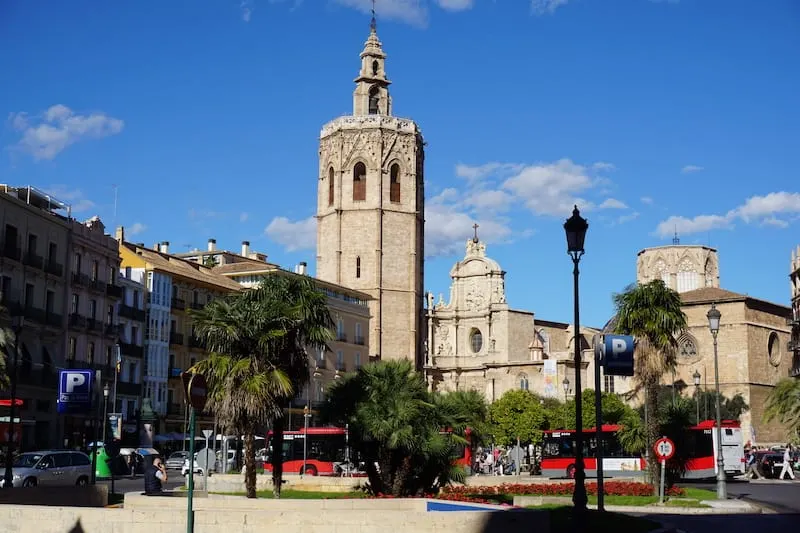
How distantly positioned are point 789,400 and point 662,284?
19.0 metres

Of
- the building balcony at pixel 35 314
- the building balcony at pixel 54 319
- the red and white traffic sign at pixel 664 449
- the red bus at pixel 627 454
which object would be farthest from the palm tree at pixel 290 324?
the building balcony at pixel 54 319

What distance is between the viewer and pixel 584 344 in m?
102

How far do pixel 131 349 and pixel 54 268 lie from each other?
9.94 meters

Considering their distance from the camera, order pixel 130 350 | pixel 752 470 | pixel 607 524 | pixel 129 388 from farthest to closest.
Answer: pixel 130 350, pixel 129 388, pixel 752 470, pixel 607 524

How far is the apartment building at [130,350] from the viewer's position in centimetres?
6134

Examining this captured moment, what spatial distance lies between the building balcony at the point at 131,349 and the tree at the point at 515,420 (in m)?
22.4

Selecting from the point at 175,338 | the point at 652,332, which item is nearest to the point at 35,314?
the point at 175,338

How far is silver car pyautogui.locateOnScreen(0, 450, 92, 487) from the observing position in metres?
33.6

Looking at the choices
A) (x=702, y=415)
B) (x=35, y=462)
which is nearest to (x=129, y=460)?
(x=35, y=462)

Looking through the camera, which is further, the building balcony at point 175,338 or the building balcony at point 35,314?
the building balcony at point 175,338

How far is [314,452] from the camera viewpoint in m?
55.3

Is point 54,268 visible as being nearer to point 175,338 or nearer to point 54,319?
point 54,319

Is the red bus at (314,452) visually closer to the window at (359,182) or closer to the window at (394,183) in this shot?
the window at (359,182)

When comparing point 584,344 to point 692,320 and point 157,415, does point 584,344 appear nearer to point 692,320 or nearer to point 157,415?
point 692,320
